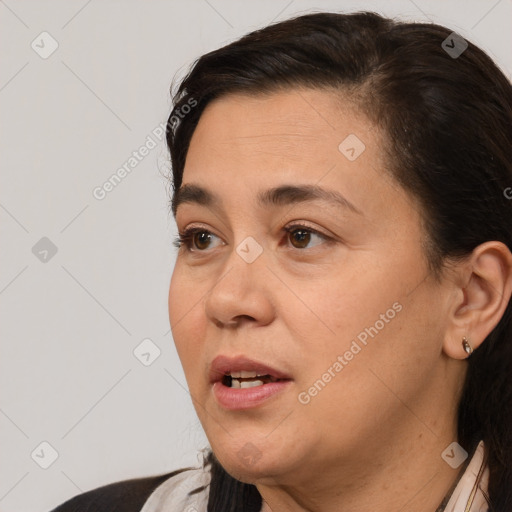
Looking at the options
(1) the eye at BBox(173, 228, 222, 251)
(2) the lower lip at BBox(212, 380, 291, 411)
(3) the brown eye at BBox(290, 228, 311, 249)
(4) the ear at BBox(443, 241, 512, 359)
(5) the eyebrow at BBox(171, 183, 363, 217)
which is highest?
(4) the ear at BBox(443, 241, 512, 359)

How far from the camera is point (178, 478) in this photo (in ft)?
8.44

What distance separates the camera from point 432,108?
2.04m

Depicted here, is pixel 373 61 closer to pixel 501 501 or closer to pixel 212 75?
pixel 212 75

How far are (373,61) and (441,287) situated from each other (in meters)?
Result: 0.44

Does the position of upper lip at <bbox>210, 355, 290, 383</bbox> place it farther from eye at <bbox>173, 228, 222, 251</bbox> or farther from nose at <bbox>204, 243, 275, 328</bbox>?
eye at <bbox>173, 228, 222, 251</bbox>

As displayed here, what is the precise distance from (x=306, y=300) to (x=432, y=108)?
437mm

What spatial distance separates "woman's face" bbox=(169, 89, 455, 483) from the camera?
1910 mm

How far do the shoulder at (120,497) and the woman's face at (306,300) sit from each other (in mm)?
606

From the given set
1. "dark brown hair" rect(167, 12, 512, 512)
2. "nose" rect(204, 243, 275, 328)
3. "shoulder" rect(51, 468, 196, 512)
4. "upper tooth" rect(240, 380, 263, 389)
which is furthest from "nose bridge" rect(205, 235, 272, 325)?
"shoulder" rect(51, 468, 196, 512)

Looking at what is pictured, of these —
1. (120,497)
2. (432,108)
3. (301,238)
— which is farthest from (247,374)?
(120,497)

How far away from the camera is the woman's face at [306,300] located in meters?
1.91

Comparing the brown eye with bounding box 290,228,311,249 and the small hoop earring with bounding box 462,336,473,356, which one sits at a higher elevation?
the small hoop earring with bounding box 462,336,473,356

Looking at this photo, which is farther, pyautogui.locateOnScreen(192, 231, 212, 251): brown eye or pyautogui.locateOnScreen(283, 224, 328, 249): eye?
pyautogui.locateOnScreen(192, 231, 212, 251): brown eye

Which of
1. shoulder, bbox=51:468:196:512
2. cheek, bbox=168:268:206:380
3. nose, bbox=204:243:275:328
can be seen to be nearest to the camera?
nose, bbox=204:243:275:328
